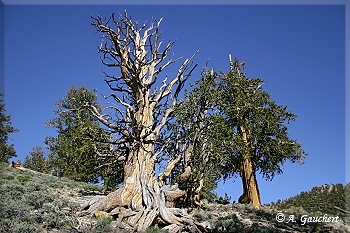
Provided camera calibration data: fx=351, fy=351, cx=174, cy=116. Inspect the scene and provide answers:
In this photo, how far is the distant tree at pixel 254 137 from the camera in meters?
19.1

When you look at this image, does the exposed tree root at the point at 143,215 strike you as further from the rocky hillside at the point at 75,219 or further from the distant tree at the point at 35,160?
the distant tree at the point at 35,160

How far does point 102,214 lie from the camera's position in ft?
34.8

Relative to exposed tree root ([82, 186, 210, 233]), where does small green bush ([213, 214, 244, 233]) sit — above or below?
below

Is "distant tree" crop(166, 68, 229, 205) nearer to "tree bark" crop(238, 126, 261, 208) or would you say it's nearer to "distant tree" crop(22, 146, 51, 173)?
"tree bark" crop(238, 126, 261, 208)

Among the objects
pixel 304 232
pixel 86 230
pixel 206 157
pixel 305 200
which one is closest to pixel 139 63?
pixel 206 157

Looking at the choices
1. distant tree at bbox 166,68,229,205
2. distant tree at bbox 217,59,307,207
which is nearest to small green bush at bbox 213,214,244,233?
distant tree at bbox 166,68,229,205

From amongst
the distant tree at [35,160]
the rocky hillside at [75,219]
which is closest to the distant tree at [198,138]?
the rocky hillside at [75,219]

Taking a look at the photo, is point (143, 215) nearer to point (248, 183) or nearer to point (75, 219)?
point (75, 219)

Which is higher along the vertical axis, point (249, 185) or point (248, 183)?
point (248, 183)

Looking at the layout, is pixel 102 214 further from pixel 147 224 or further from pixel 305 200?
pixel 305 200

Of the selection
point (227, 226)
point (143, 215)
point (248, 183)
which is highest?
point (248, 183)

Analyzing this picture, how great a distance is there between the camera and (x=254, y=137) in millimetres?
19484

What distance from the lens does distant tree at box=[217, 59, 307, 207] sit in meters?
19.1

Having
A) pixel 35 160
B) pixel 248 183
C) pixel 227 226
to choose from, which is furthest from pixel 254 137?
pixel 35 160
